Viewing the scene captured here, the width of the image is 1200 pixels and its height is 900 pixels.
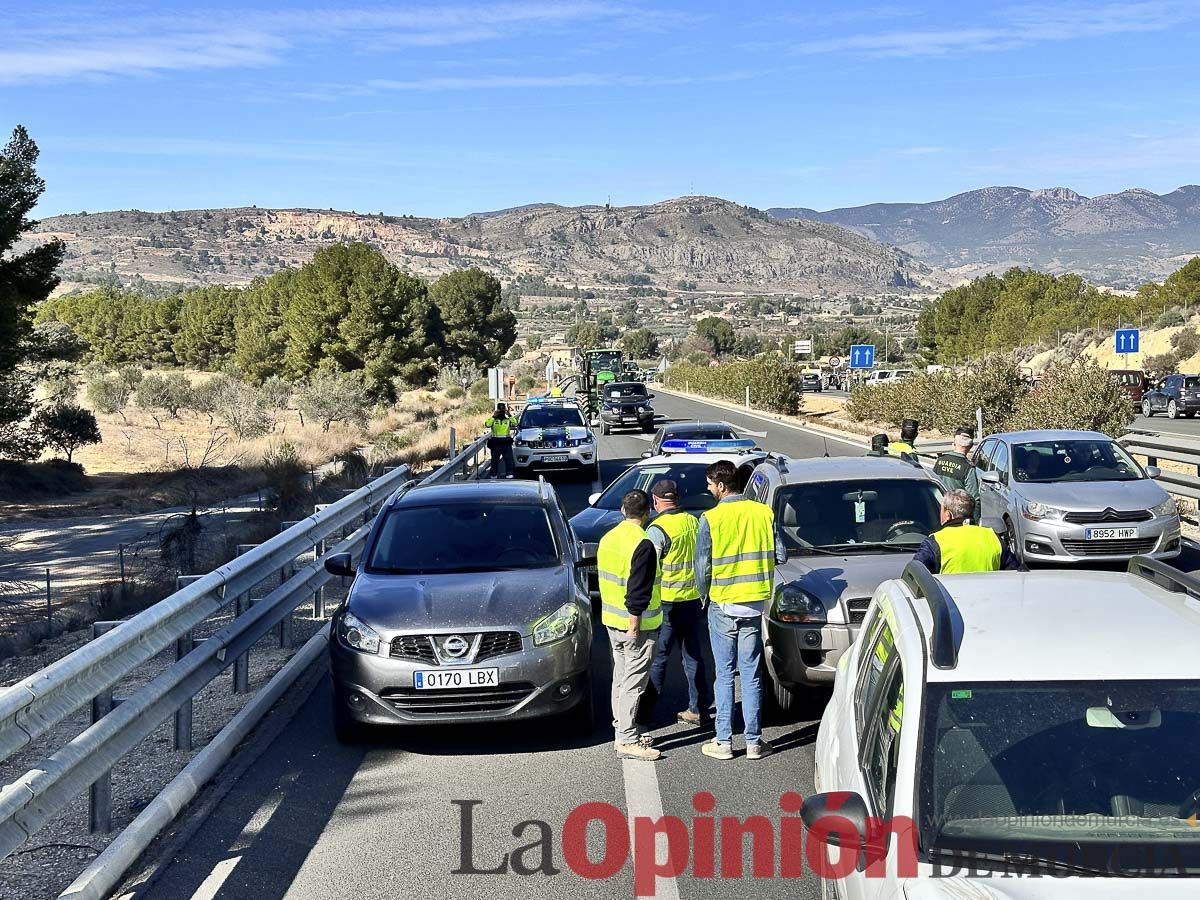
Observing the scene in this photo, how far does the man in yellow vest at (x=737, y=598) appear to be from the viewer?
7.64m

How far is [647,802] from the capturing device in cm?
679

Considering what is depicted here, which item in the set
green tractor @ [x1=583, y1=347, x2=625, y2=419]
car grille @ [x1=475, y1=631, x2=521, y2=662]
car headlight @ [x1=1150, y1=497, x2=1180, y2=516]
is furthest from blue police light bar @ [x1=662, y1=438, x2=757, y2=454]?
green tractor @ [x1=583, y1=347, x2=625, y2=419]

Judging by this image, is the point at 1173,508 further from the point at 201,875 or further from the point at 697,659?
the point at 201,875

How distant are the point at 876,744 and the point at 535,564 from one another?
4923 millimetres

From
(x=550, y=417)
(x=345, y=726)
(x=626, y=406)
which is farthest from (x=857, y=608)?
(x=626, y=406)

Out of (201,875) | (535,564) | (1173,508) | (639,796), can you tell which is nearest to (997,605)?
(639,796)

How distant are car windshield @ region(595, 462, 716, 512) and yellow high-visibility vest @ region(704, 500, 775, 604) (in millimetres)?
6401

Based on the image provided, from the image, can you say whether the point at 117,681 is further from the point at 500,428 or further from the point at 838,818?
the point at 500,428

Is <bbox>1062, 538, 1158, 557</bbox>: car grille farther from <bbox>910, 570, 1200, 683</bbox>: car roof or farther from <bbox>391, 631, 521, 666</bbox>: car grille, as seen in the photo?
<bbox>910, 570, 1200, 683</bbox>: car roof

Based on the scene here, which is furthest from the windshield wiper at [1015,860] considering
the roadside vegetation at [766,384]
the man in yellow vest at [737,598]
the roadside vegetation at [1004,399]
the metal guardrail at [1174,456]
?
the roadside vegetation at [766,384]

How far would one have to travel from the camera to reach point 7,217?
2173cm

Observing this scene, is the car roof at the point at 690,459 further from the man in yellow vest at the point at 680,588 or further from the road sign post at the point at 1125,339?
the road sign post at the point at 1125,339

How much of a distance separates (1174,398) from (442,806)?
4957 cm

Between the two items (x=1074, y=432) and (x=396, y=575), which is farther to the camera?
(x=1074, y=432)
